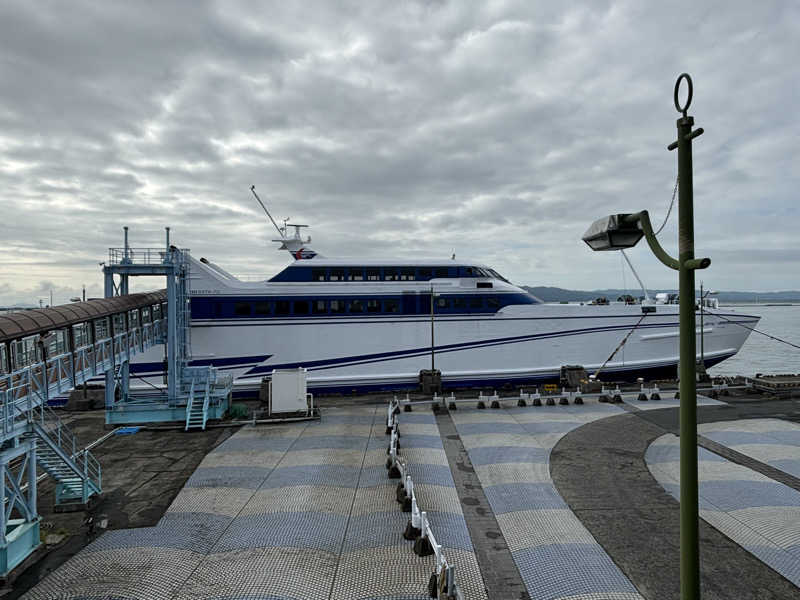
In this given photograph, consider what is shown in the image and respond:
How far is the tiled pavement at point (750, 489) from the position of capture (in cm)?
1100

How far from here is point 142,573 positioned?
10078 mm

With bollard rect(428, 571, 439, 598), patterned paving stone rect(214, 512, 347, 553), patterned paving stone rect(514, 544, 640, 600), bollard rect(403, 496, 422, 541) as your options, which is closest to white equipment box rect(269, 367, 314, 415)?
patterned paving stone rect(214, 512, 347, 553)

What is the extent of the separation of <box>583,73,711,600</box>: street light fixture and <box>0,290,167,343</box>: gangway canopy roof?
48.2 feet

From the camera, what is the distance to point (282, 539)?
1145cm

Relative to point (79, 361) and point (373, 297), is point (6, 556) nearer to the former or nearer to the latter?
point (79, 361)

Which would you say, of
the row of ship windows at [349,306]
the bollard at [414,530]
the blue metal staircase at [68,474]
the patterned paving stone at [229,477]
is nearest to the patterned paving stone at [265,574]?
the bollard at [414,530]

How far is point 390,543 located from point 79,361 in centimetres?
1412

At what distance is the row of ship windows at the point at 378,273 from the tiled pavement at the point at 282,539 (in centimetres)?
1508

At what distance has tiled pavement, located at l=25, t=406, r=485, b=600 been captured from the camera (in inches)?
376

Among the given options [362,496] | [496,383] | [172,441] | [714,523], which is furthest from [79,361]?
[496,383]

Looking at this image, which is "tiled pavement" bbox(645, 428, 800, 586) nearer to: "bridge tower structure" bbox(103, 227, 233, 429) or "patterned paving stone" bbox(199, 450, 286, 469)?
"patterned paving stone" bbox(199, 450, 286, 469)

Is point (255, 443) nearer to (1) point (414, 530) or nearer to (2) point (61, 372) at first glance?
(2) point (61, 372)

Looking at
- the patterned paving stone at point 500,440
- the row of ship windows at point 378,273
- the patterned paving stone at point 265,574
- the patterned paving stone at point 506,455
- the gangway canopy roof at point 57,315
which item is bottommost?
the patterned paving stone at point 265,574

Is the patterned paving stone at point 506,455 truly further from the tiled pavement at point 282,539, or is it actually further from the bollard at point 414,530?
the bollard at point 414,530
